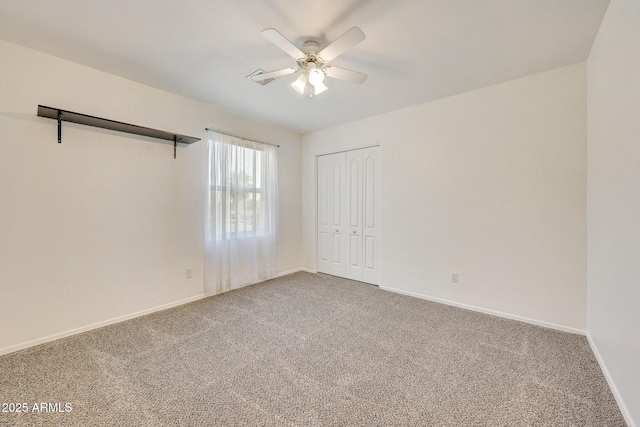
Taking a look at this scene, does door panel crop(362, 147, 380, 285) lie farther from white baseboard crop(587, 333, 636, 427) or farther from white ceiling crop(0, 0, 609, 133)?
white baseboard crop(587, 333, 636, 427)

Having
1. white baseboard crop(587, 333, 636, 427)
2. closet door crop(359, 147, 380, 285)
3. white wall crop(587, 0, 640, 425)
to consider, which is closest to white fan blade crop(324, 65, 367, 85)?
white wall crop(587, 0, 640, 425)

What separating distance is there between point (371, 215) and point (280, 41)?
9.21 ft

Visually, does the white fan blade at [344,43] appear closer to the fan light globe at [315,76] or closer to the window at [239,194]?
the fan light globe at [315,76]

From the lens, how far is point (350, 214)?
14.2ft

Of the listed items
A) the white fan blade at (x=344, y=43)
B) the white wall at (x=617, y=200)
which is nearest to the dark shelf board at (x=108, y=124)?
the white fan blade at (x=344, y=43)

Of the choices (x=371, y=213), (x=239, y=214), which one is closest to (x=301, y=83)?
(x=239, y=214)

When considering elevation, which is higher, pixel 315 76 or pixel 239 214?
pixel 315 76

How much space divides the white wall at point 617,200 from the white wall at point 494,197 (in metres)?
0.28

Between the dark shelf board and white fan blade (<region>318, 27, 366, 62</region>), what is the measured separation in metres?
1.97

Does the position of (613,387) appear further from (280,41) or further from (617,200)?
(280,41)

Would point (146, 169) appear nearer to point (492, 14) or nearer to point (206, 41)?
point (206, 41)

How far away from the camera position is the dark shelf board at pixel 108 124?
2.28 metres

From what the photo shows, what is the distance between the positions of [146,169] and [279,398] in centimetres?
277

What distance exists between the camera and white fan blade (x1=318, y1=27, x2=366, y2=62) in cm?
167
